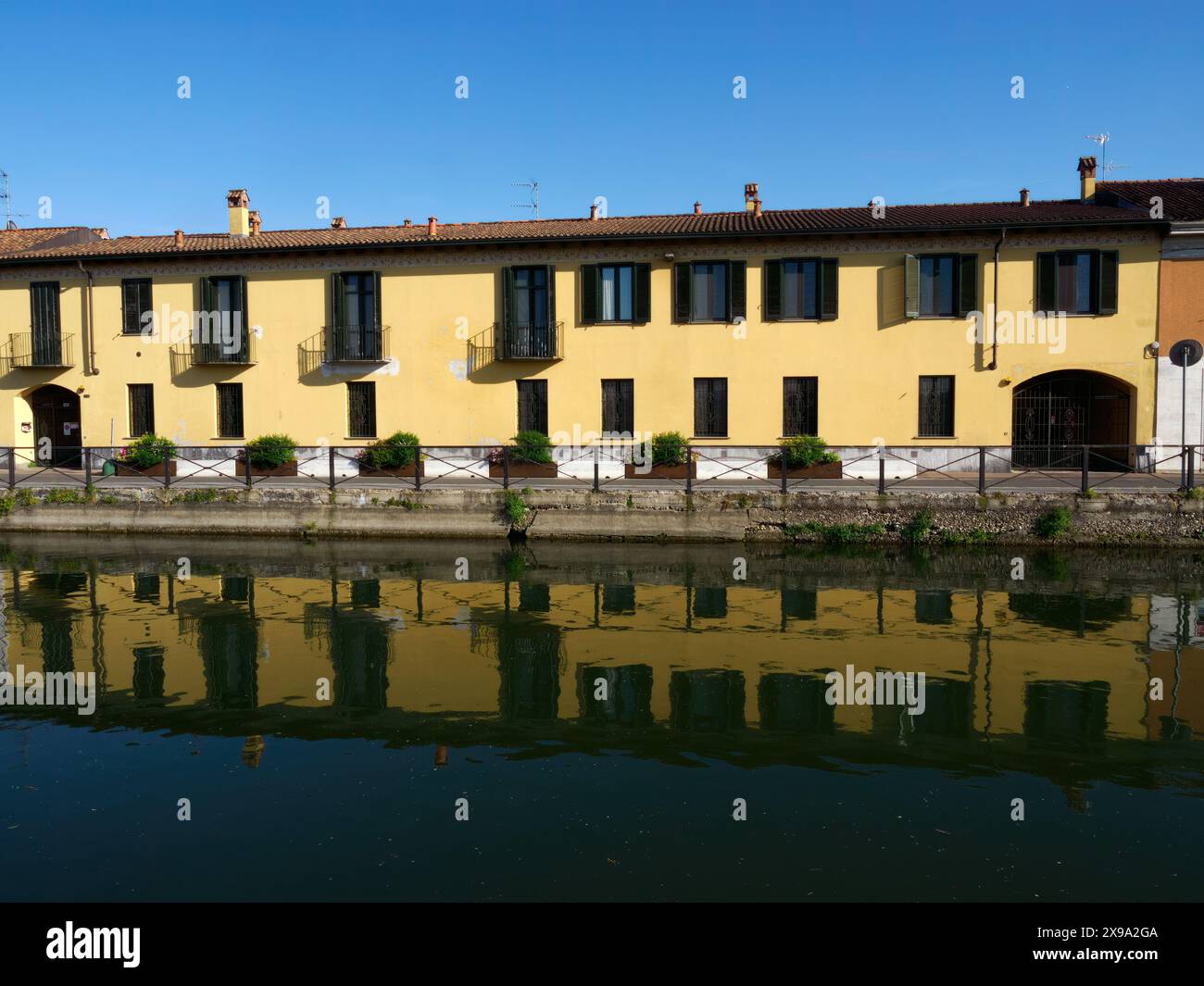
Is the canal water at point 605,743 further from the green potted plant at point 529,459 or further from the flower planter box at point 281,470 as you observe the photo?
the flower planter box at point 281,470

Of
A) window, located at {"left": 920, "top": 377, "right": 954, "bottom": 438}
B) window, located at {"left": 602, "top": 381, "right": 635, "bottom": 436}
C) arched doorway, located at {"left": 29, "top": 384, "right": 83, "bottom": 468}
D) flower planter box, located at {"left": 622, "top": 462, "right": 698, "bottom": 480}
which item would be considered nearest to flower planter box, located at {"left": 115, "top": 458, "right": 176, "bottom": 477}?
arched doorway, located at {"left": 29, "top": 384, "right": 83, "bottom": 468}

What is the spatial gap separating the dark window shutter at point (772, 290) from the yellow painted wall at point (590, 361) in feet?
0.70

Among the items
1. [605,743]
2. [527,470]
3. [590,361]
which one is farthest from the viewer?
[590,361]

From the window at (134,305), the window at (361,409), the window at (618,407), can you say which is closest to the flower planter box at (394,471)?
the window at (361,409)

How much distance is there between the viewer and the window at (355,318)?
952 inches

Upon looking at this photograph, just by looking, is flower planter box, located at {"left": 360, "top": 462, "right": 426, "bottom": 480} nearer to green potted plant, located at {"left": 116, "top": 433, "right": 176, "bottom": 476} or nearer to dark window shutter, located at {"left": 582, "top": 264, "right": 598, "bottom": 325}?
green potted plant, located at {"left": 116, "top": 433, "right": 176, "bottom": 476}

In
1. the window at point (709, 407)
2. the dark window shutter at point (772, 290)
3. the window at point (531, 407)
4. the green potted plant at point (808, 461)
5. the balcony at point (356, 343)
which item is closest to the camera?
the green potted plant at point (808, 461)

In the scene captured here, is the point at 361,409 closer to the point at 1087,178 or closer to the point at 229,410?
the point at 229,410

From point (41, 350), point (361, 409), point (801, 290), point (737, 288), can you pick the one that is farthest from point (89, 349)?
point (801, 290)

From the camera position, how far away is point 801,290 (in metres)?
22.8

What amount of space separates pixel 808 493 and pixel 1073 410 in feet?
29.3

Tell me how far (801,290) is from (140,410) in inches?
695

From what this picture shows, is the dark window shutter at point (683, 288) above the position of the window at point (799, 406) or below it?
above
